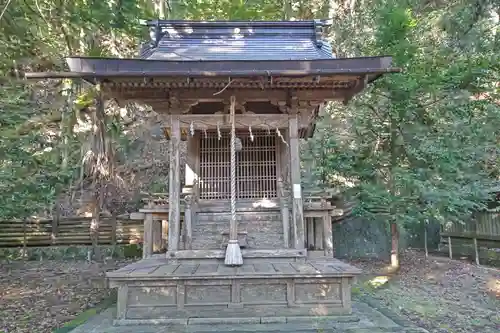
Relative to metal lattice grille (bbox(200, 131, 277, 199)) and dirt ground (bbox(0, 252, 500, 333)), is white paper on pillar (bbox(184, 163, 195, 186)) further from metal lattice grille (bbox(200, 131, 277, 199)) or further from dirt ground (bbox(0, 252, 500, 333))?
dirt ground (bbox(0, 252, 500, 333))

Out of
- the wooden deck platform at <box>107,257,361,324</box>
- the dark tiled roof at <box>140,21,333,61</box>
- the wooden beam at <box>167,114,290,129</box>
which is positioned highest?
the dark tiled roof at <box>140,21,333,61</box>

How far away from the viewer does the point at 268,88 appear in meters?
6.14

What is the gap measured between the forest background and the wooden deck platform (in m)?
3.06

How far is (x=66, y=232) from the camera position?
12.1 metres

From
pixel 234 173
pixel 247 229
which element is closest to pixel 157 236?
pixel 247 229

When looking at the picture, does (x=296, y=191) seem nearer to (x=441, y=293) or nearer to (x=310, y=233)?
(x=310, y=233)

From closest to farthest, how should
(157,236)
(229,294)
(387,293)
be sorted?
(229,294) < (387,293) < (157,236)

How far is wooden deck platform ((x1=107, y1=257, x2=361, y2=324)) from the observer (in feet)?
15.7

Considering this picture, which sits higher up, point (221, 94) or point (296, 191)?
point (221, 94)

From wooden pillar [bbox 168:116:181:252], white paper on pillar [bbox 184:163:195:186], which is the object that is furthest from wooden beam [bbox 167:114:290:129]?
white paper on pillar [bbox 184:163:195:186]

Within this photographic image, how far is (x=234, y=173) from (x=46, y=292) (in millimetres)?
5169

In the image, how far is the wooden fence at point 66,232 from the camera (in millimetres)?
11836

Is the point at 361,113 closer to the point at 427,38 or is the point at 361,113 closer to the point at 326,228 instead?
the point at 427,38

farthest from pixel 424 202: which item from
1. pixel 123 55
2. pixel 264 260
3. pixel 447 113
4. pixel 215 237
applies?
pixel 123 55
